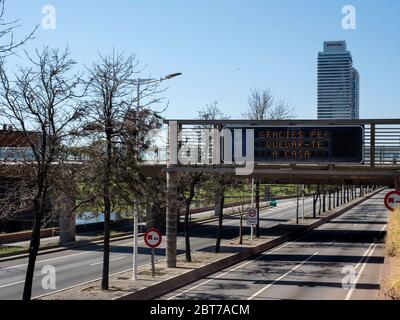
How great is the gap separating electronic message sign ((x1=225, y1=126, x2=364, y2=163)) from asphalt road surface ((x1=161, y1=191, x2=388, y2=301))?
507cm

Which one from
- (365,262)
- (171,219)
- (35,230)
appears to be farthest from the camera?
(365,262)

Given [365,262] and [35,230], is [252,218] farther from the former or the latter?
[35,230]

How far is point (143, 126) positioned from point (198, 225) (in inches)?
1522

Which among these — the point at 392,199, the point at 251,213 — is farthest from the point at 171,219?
the point at 392,199

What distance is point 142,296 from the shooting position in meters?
19.4

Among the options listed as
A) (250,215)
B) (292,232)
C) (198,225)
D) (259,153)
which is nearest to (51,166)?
(259,153)

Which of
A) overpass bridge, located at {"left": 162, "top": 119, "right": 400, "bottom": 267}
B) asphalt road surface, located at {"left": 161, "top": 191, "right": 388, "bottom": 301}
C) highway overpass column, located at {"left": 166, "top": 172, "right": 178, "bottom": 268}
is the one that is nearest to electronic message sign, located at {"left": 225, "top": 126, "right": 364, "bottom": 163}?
overpass bridge, located at {"left": 162, "top": 119, "right": 400, "bottom": 267}

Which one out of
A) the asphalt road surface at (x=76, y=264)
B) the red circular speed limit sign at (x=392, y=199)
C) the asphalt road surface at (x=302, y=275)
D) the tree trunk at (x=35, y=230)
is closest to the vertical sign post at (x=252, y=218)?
the asphalt road surface at (x=302, y=275)

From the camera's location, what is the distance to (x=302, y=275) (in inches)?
1036

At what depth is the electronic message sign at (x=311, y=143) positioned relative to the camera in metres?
24.8

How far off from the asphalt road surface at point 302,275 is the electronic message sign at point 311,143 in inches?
200

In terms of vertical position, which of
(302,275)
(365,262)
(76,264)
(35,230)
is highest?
(35,230)

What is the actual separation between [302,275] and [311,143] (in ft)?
19.5

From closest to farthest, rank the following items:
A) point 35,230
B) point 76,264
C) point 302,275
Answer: point 35,230 → point 302,275 → point 76,264
